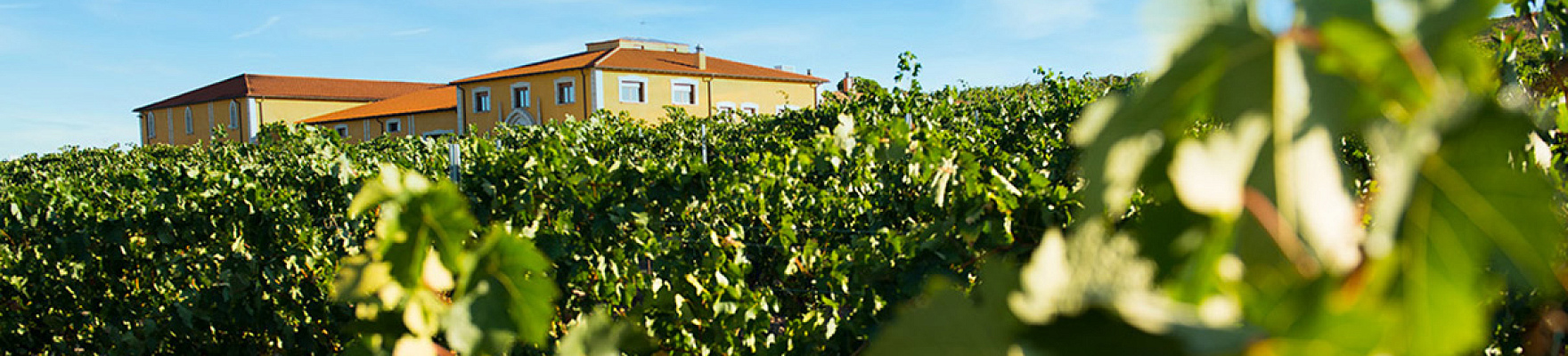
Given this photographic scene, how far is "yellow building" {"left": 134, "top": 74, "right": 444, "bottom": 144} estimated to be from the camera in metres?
46.7

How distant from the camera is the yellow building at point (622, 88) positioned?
120ft

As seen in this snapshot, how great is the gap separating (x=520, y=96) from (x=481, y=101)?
219 cm

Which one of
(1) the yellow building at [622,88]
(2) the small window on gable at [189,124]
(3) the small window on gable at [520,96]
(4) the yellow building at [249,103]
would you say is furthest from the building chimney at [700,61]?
(2) the small window on gable at [189,124]

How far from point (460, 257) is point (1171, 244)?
55 centimetres

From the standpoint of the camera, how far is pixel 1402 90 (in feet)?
0.94

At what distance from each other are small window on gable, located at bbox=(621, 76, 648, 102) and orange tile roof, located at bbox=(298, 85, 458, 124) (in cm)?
894

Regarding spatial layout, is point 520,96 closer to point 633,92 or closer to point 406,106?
point 633,92

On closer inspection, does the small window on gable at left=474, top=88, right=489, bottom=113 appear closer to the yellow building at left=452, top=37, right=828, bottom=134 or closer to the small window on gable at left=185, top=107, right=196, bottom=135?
the yellow building at left=452, top=37, right=828, bottom=134

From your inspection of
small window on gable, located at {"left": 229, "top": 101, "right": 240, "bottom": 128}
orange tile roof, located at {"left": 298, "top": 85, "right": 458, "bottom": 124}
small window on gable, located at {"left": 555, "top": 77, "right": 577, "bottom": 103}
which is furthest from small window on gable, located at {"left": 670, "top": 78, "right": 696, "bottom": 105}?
small window on gable, located at {"left": 229, "top": 101, "right": 240, "bottom": 128}

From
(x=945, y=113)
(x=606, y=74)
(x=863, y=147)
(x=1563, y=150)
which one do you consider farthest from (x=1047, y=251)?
(x=606, y=74)

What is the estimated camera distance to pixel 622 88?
37094mm

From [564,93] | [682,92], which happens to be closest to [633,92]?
[682,92]

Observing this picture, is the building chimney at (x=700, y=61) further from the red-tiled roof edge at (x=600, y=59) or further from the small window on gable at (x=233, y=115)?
the small window on gable at (x=233, y=115)

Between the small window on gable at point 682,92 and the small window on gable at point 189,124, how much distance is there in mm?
30266
